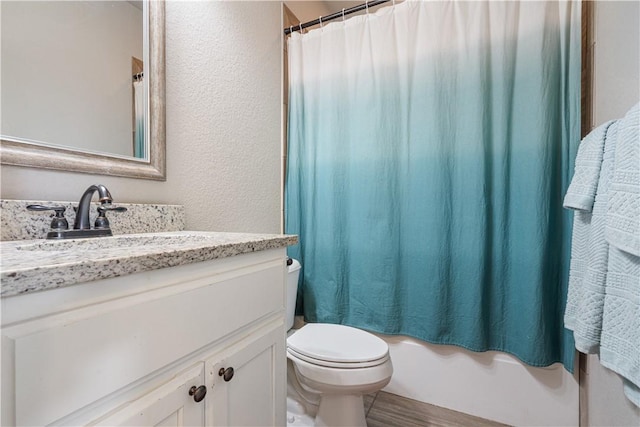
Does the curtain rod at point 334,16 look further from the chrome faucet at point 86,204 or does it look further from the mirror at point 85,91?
the chrome faucet at point 86,204

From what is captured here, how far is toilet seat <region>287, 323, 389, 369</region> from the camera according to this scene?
3.57 feet

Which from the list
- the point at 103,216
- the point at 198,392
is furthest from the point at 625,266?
the point at 103,216

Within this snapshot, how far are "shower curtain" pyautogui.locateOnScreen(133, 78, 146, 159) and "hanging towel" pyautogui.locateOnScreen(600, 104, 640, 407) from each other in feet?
4.55

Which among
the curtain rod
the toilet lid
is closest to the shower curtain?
the toilet lid

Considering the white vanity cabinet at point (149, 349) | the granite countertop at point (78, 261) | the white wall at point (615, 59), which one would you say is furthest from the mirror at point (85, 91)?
the white wall at point (615, 59)

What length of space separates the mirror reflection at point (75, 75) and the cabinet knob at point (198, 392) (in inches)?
30.0

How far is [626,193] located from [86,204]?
4.48 ft

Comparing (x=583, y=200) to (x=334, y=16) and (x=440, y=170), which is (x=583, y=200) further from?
(x=334, y=16)

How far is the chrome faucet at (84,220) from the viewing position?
2.42ft

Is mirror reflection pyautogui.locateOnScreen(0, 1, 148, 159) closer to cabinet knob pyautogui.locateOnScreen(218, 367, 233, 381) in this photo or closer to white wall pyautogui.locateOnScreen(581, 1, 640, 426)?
cabinet knob pyautogui.locateOnScreen(218, 367, 233, 381)

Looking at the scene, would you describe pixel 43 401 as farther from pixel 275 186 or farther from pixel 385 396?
pixel 385 396

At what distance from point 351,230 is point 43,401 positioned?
1.32 meters

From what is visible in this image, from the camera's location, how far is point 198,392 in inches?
22.5

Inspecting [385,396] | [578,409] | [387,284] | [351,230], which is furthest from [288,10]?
[578,409]
